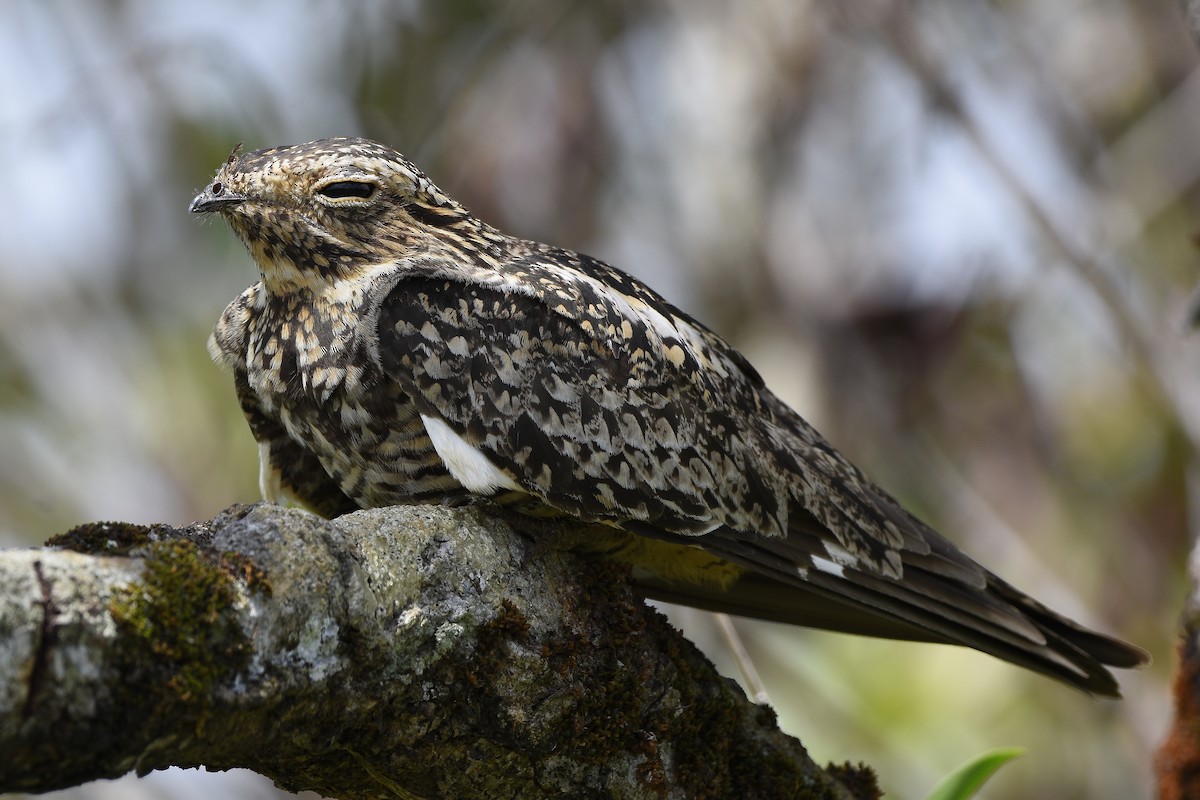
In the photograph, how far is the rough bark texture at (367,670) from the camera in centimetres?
137

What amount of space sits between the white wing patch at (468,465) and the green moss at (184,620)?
718 mm

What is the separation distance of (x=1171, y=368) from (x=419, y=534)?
412 cm

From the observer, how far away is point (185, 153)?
24.4 feet

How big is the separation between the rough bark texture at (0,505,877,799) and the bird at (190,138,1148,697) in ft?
0.70

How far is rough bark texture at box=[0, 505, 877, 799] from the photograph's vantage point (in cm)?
137

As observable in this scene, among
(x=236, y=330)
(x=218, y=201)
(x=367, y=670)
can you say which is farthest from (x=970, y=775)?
(x=218, y=201)

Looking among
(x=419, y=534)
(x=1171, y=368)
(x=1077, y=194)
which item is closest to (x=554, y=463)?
(x=419, y=534)

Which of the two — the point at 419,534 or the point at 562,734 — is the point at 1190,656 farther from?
the point at 419,534

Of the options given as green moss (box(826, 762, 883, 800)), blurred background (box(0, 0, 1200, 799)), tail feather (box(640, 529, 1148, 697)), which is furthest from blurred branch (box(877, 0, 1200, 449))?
green moss (box(826, 762, 883, 800))

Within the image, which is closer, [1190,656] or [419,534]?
[419,534]

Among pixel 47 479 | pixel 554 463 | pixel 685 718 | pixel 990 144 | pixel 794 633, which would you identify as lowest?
pixel 685 718

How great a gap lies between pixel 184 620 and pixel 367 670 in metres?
0.34

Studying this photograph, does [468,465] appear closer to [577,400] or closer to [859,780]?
[577,400]

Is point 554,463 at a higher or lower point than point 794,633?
lower
